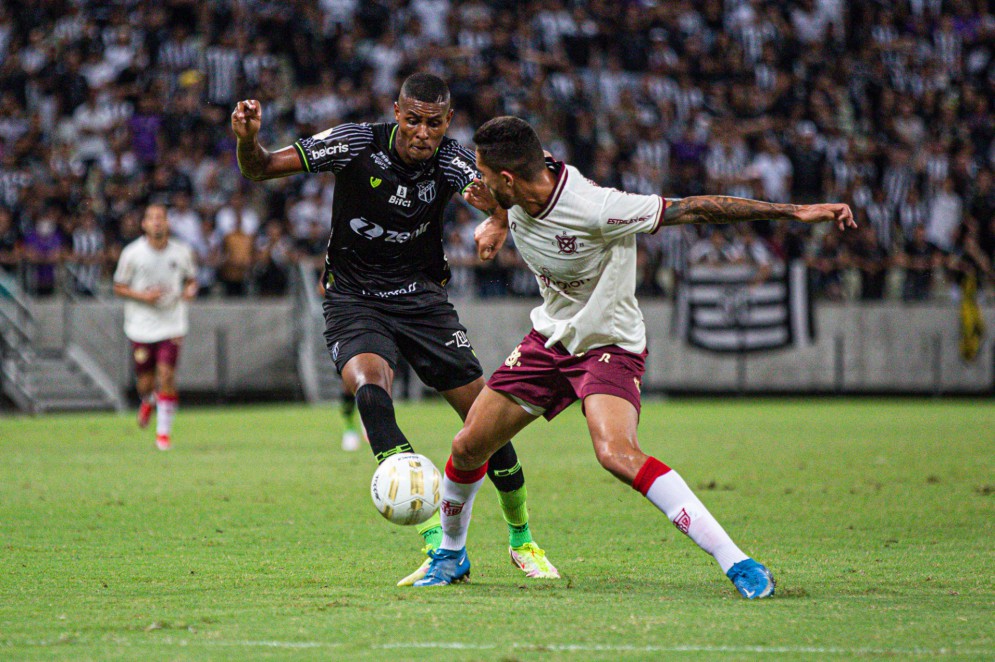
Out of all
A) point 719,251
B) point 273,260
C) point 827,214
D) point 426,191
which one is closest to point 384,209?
point 426,191

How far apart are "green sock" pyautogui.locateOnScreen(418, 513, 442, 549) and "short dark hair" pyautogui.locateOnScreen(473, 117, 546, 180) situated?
2043mm

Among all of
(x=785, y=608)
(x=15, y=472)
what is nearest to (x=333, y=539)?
(x=785, y=608)

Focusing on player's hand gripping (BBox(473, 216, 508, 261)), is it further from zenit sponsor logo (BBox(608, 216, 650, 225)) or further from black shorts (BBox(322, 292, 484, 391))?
black shorts (BBox(322, 292, 484, 391))

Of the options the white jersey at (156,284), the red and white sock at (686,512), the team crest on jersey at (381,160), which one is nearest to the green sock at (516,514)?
the red and white sock at (686,512)

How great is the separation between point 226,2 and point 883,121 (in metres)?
13.1

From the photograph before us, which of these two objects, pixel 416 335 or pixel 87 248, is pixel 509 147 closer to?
pixel 416 335

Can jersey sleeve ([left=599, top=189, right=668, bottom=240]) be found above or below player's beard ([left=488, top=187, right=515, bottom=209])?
below

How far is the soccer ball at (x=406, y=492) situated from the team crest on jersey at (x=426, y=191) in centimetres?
191

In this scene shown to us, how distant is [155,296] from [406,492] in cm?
1029

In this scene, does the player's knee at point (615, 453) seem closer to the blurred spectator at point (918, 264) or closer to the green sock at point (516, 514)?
the green sock at point (516, 514)

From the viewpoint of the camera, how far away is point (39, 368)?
854 inches

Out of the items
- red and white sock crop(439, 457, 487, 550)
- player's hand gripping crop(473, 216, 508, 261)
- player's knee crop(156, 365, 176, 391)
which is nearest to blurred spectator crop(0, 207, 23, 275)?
player's knee crop(156, 365, 176, 391)

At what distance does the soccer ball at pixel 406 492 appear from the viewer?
634cm

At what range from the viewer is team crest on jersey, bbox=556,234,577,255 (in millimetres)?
6398
